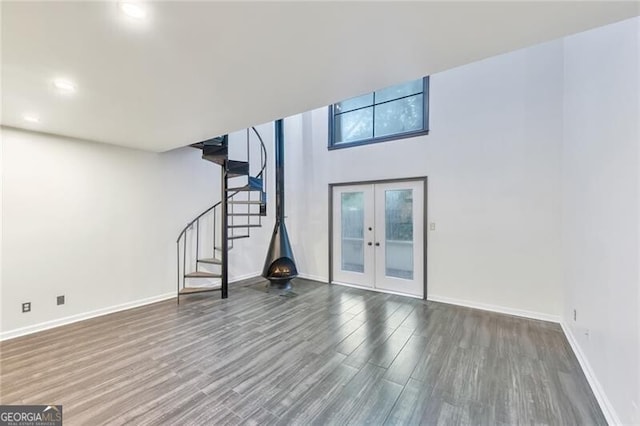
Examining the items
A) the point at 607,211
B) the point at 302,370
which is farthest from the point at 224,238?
the point at 607,211

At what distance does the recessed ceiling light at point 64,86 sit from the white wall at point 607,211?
3.95m

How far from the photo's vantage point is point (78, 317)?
Answer: 350 centimetres

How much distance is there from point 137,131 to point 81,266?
2.07m

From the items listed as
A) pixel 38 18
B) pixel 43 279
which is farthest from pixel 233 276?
pixel 38 18

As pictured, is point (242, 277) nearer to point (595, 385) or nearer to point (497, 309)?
point (497, 309)

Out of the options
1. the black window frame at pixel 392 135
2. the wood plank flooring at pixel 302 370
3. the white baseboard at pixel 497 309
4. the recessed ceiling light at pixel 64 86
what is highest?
the black window frame at pixel 392 135

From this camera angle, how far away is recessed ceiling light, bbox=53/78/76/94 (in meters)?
2.01

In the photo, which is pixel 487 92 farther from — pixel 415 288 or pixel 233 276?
pixel 233 276

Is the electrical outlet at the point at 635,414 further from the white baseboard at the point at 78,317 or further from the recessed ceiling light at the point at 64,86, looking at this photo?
the white baseboard at the point at 78,317

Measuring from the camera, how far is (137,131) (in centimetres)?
318

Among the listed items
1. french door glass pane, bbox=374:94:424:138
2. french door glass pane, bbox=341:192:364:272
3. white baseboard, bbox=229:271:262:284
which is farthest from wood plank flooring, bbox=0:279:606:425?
french door glass pane, bbox=374:94:424:138

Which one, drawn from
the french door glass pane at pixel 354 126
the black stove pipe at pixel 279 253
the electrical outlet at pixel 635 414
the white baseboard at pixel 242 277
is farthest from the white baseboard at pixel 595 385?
the white baseboard at pixel 242 277

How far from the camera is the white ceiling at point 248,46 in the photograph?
4.35 feet

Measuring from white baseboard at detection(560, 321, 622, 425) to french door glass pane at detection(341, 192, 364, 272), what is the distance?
3004mm
